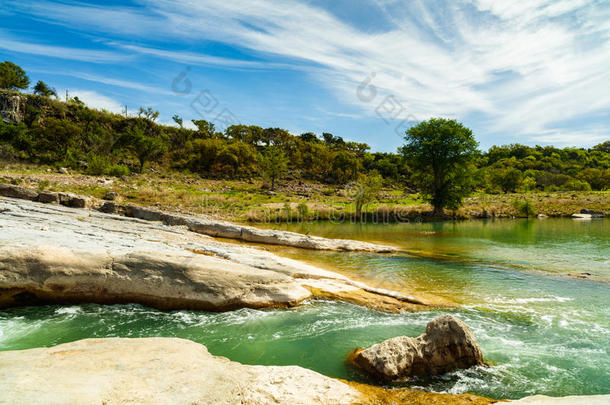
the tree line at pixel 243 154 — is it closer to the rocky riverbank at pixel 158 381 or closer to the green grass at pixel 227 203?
the green grass at pixel 227 203

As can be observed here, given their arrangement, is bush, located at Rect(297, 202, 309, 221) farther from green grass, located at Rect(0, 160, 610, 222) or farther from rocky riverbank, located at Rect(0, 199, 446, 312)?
rocky riverbank, located at Rect(0, 199, 446, 312)

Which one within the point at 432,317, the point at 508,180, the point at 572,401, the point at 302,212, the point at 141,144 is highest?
the point at 141,144

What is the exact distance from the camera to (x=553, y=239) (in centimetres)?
2705

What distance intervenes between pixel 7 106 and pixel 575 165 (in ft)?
594

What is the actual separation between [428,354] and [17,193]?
31.2 metres

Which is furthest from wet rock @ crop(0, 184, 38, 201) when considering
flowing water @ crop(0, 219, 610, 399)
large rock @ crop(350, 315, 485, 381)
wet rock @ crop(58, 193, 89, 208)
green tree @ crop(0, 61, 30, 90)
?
green tree @ crop(0, 61, 30, 90)

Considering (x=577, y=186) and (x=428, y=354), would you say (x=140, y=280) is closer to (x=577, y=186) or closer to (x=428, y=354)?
(x=428, y=354)

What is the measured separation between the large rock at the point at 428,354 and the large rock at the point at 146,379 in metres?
1.04

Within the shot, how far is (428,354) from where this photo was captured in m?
6.48

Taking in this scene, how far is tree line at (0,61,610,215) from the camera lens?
1788 inches

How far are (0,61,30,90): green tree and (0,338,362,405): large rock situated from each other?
109701 mm

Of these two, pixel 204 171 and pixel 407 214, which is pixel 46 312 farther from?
pixel 204 171

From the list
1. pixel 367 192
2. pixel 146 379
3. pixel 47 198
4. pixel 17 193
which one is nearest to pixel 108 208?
pixel 47 198

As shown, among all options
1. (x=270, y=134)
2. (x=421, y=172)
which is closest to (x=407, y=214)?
(x=421, y=172)
